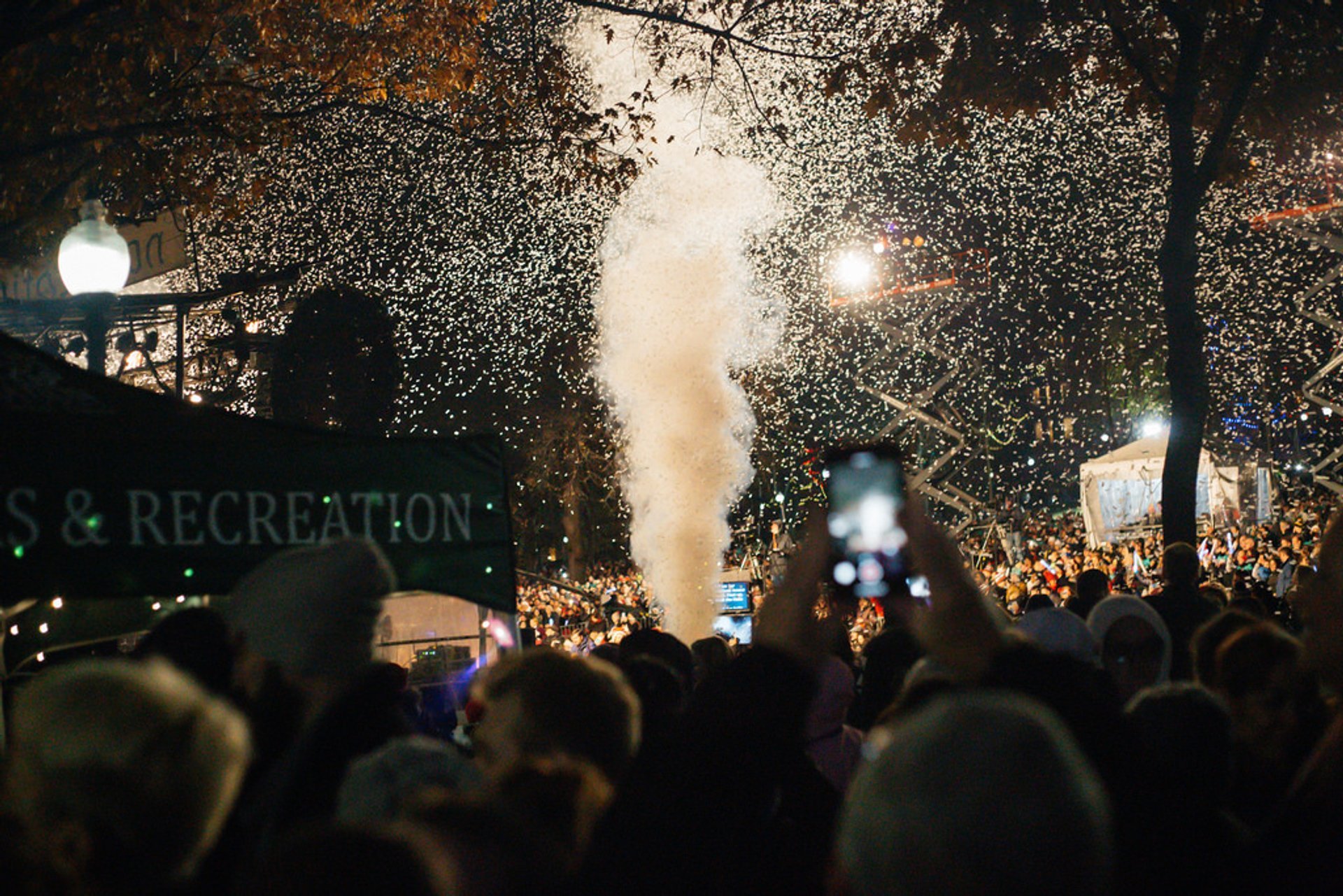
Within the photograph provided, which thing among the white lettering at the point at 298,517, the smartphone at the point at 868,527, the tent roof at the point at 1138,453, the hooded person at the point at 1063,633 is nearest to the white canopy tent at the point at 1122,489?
the tent roof at the point at 1138,453

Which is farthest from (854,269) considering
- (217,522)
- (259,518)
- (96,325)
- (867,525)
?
(867,525)

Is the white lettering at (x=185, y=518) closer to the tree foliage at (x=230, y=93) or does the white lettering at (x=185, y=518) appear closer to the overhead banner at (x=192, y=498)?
the overhead banner at (x=192, y=498)

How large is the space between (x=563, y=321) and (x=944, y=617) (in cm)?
3787

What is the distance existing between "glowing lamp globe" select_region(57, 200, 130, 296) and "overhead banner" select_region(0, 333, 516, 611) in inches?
176

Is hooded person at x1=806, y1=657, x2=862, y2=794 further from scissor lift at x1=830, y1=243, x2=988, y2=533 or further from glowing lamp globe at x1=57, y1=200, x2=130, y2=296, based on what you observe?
scissor lift at x1=830, y1=243, x2=988, y2=533

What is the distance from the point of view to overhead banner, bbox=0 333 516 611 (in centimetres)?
451

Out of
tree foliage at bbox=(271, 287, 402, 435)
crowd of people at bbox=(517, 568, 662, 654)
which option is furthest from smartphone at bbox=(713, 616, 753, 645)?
tree foliage at bbox=(271, 287, 402, 435)

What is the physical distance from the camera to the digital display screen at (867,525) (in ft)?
10.4

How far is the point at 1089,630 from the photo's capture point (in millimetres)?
4809

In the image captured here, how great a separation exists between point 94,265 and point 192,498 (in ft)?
15.6

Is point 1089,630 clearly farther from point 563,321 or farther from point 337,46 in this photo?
point 563,321

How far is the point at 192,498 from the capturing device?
15.8 ft

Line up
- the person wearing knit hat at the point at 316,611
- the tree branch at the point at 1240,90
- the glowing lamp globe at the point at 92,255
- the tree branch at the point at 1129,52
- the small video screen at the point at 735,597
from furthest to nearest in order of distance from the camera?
the small video screen at the point at 735,597
the tree branch at the point at 1129,52
the tree branch at the point at 1240,90
the glowing lamp globe at the point at 92,255
the person wearing knit hat at the point at 316,611

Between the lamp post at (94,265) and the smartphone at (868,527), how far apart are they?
7129 millimetres
